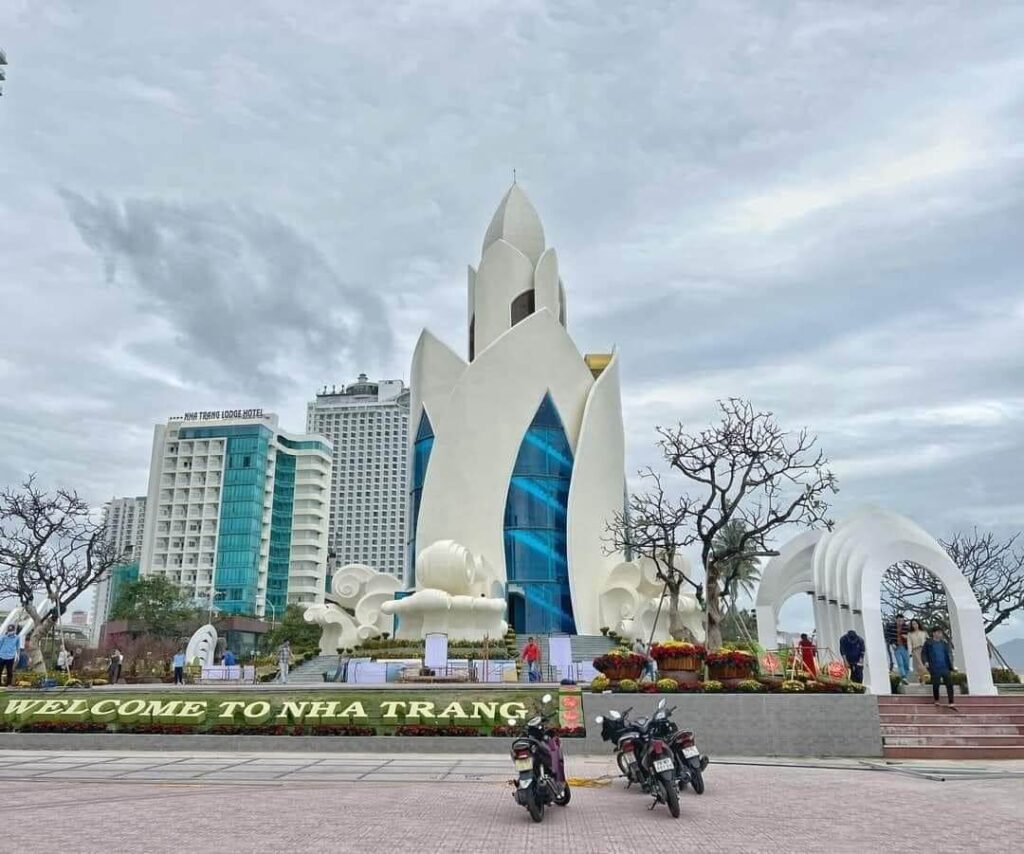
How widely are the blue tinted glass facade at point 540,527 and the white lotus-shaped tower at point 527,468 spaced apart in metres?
0.05

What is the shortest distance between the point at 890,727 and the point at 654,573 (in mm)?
20719

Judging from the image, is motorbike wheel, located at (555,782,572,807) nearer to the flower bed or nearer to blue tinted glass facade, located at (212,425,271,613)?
the flower bed

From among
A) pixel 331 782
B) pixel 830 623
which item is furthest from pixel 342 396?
pixel 331 782

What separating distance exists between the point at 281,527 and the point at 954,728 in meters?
92.0

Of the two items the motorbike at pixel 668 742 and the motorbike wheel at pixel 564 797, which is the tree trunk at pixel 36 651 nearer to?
the motorbike at pixel 668 742

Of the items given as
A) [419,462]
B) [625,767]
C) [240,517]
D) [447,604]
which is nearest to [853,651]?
[625,767]

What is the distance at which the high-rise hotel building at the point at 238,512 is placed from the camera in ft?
305

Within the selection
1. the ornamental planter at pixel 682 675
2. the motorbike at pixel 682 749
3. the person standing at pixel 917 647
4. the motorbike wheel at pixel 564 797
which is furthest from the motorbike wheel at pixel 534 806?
the person standing at pixel 917 647

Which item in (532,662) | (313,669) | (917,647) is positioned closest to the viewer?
(917,647)

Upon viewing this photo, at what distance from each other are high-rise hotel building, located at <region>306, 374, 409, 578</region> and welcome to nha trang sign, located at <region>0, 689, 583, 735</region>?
114328 mm

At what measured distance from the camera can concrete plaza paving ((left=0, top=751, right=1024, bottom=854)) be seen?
20.1ft

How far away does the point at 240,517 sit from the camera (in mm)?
93562

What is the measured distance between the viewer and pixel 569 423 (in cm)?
3862

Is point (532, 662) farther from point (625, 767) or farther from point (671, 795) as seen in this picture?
point (671, 795)
